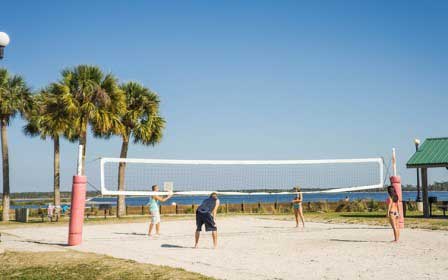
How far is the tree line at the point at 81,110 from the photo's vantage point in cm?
2778

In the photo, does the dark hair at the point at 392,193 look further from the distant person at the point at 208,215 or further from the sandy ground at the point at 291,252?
the distant person at the point at 208,215

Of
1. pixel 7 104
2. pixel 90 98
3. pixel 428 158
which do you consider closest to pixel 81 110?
pixel 90 98

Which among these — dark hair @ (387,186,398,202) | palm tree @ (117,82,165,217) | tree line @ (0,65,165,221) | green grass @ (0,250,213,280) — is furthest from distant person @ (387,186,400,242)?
palm tree @ (117,82,165,217)

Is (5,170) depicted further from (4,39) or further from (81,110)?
(4,39)

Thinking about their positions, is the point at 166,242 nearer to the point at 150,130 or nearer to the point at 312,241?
the point at 312,241

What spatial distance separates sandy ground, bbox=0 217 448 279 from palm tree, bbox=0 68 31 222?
1435 cm

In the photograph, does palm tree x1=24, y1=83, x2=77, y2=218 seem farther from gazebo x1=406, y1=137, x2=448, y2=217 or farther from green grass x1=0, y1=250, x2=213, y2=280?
gazebo x1=406, y1=137, x2=448, y2=217

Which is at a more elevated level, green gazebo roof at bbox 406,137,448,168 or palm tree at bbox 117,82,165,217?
palm tree at bbox 117,82,165,217

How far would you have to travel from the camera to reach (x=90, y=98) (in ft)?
91.7

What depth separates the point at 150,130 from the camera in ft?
106

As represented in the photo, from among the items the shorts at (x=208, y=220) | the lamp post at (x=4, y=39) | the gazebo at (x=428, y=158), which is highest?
the lamp post at (x=4, y=39)

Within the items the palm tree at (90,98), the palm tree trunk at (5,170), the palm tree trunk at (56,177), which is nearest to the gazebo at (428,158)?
the palm tree at (90,98)

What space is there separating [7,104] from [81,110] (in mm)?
4766

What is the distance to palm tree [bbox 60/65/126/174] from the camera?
2764 centimetres
